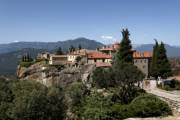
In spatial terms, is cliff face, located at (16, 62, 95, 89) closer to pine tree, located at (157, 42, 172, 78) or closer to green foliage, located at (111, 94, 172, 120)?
pine tree, located at (157, 42, 172, 78)

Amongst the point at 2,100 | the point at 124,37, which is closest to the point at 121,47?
the point at 124,37

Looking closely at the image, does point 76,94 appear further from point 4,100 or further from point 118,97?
point 4,100

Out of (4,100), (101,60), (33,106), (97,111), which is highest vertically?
(101,60)

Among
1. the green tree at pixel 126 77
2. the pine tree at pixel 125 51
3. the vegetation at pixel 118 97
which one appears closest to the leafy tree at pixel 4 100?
the vegetation at pixel 118 97

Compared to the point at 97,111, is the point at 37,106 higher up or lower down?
lower down

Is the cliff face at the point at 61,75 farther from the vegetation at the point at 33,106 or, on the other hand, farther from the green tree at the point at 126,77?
the vegetation at the point at 33,106

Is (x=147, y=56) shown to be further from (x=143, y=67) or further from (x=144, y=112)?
(x=144, y=112)

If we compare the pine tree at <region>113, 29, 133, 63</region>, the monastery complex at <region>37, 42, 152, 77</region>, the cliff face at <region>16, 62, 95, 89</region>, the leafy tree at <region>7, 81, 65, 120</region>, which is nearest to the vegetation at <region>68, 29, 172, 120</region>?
the pine tree at <region>113, 29, 133, 63</region>

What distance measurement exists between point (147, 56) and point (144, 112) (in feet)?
124

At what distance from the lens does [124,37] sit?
4328 centimetres

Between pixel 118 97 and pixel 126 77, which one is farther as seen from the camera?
pixel 118 97

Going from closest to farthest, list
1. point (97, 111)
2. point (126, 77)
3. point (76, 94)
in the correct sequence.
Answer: point (97, 111) → point (126, 77) → point (76, 94)

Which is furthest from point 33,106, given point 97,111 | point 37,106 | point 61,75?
point 61,75

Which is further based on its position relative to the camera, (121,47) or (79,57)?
(79,57)
